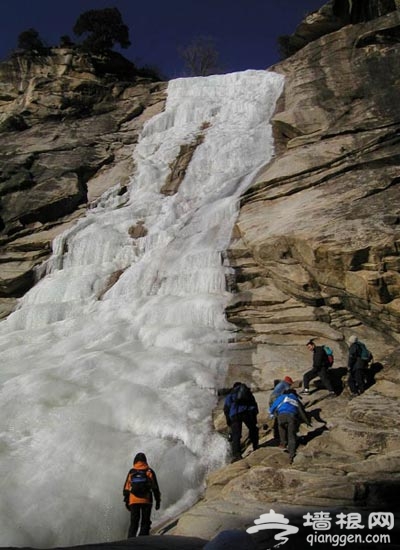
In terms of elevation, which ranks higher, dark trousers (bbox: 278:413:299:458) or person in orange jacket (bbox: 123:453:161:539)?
dark trousers (bbox: 278:413:299:458)

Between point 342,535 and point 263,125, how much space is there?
21690mm

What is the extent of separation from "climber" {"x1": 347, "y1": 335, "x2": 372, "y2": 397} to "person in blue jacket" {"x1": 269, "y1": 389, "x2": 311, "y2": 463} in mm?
2430

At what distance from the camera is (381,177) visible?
1452 cm

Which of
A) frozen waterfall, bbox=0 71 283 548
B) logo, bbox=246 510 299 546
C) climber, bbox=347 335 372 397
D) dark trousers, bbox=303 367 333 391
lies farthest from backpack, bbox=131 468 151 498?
climber, bbox=347 335 372 397

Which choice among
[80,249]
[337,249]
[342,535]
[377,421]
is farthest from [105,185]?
[342,535]

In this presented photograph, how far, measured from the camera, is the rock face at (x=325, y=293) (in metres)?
6.94

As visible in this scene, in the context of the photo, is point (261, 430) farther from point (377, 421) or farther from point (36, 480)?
point (36, 480)

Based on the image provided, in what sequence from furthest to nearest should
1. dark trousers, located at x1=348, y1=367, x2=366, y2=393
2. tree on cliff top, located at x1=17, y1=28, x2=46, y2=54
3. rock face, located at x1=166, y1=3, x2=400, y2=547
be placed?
tree on cliff top, located at x1=17, y1=28, x2=46, y2=54
dark trousers, located at x1=348, y1=367, x2=366, y2=393
rock face, located at x1=166, y1=3, x2=400, y2=547

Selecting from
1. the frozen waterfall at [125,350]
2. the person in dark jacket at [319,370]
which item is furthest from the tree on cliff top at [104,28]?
the person in dark jacket at [319,370]

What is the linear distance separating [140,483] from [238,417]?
8.39ft

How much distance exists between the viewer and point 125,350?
1344 centimetres

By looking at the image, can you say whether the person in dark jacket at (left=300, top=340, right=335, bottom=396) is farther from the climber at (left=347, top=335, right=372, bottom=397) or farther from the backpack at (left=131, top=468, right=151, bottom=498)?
the backpack at (left=131, top=468, right=151, bottom=498)

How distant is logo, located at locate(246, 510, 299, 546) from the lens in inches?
220

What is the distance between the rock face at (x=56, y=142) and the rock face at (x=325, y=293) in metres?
9.44
